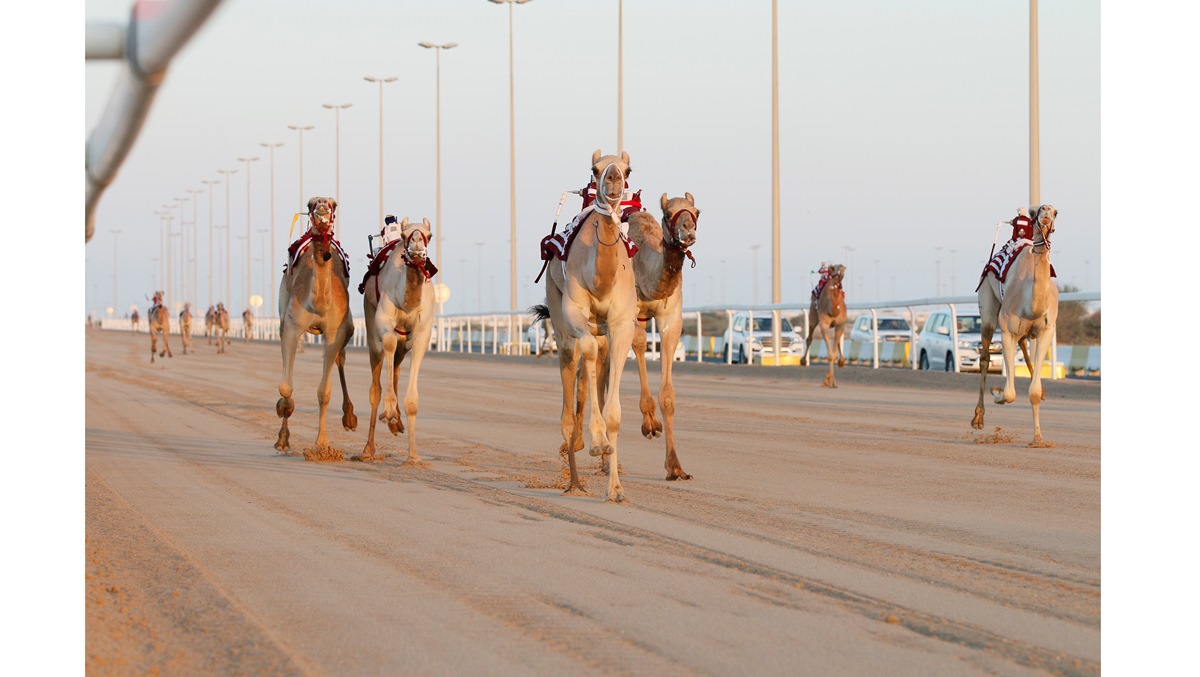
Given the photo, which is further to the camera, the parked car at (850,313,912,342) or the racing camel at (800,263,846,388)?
A: the parked car at (850,313,912,342)

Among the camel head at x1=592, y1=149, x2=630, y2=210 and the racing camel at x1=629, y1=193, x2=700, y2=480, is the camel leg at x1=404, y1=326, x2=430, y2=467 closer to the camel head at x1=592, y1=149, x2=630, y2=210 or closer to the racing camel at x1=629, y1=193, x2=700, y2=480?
the racing camel at x1=629, y1=193, x2=700, y2=480

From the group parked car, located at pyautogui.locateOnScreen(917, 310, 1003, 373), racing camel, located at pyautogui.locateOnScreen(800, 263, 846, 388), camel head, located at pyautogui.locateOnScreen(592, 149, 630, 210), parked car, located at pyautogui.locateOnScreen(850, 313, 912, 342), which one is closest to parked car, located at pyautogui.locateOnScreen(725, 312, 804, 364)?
parked car, located at pyautogui.locateOnScreen(850, 313, 912, 342)

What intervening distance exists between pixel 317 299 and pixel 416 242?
146cm

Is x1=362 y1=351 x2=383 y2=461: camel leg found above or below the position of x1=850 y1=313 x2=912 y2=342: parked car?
below

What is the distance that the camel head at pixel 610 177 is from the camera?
37.7ft

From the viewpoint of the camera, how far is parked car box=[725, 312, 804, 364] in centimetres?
4288

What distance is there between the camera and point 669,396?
1363cm

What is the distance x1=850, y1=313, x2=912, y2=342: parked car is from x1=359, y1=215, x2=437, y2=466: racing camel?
25.7 meters

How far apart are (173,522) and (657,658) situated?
535 cm

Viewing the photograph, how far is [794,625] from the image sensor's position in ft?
22.5

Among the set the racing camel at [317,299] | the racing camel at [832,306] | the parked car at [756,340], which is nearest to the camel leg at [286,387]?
the racing camel at [317,299]

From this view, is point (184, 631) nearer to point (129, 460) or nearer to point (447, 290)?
point (129, 460)

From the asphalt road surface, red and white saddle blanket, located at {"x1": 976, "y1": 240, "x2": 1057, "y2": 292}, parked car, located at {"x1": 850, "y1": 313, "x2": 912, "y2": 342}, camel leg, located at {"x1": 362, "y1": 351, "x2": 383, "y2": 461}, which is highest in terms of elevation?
red and white saddle blanket, located at {"x1": 976, "y1": 240, "x2": 1057, "y2": 292}

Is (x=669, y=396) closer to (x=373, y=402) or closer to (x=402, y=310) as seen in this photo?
(x=402, y=310)
